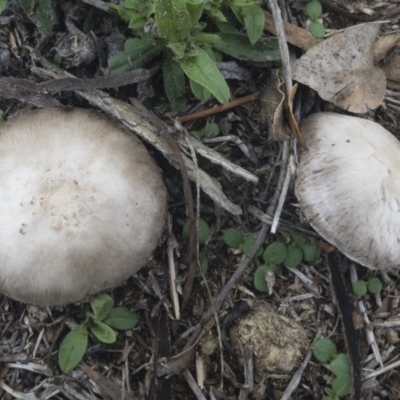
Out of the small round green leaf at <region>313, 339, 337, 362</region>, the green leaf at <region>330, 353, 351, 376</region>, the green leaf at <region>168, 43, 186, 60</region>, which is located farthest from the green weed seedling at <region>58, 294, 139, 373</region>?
the green leaf at <region>168, 43, 186, 60</region>

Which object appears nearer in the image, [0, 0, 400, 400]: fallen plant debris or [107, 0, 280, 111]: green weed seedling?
[107, 0, 280, 111]: green weed seedling

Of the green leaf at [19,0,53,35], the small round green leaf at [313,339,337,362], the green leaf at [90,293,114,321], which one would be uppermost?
the green leaf at [19,0,53,35]

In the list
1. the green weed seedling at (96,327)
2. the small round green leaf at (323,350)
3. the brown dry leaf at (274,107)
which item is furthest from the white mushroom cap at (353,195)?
the green weed seedling at (96,327)

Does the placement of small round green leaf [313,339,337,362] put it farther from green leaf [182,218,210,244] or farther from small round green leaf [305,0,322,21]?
small round green leaf [305,0,322,21]

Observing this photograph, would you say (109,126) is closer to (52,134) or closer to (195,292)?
(52,134)

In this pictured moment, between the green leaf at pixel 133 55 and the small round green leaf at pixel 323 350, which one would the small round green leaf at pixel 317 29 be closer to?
the green leaf at pixel 133 55
